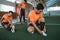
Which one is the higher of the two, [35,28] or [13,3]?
[13,3]

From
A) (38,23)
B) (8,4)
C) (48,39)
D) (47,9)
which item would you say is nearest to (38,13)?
(38,23)

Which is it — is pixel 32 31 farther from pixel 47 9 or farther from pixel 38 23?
pixel 47 9

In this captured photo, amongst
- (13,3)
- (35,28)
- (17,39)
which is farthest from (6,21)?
(13,3)

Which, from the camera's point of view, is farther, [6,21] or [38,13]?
[6,21]

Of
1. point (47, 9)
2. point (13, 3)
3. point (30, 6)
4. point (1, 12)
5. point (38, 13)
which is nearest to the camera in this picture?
point (38, 13)

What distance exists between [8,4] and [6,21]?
2560 millimetres

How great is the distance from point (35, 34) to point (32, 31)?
0.35 ft

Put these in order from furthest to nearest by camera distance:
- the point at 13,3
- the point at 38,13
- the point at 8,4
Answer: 1. the point at 13,3
2. the point at 8,4
3. the point at 38,13

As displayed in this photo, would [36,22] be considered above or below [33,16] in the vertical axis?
below

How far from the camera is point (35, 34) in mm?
4625

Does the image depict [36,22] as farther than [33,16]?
Yes

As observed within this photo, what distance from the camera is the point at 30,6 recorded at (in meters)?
14.7

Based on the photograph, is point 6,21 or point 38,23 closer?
point 38,23

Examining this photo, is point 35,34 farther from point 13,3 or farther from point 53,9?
point 53,9
